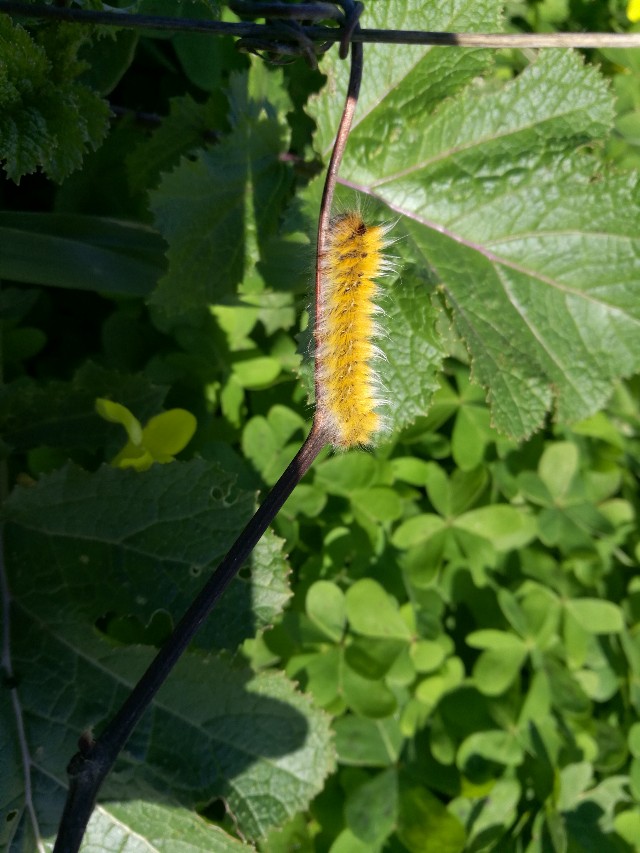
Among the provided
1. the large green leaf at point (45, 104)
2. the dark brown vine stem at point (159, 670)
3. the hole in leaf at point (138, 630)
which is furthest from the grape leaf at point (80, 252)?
the dark brown vine stem at point (159, 670)

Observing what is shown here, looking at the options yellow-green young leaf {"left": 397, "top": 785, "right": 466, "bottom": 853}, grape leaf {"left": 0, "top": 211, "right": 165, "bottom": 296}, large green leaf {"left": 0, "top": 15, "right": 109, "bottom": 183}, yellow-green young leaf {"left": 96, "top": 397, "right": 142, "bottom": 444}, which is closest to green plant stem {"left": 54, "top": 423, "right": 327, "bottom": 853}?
large green leaf {"left": 0, "top": 15, "right": 109, "bottom": 183}

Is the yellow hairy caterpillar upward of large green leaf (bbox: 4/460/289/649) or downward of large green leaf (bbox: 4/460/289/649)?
upward

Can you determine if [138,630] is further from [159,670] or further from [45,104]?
[45,104]

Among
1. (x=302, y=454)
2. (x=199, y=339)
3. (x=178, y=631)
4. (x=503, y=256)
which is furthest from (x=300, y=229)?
(x=178, y=631)

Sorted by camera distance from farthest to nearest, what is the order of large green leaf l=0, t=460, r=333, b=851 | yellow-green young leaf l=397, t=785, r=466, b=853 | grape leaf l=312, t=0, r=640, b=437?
1. yellow-green young leaf l=397, t=785, r=466, b=853
2. grape leaf l=312, t=0, r=640, b=437
3. large green leaf l=0, t=460, r=333, b=851

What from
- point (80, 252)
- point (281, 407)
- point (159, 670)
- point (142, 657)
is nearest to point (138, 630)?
point (142, 657)

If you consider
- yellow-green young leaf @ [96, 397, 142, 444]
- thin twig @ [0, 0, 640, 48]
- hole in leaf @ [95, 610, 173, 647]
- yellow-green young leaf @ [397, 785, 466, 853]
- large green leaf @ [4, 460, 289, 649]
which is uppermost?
thin twig @ [0, 0, 640, 48]

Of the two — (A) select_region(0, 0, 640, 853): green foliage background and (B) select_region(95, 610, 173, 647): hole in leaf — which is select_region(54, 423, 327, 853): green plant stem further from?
(B) select_region(95, 610, 173, 647): hole in leaf

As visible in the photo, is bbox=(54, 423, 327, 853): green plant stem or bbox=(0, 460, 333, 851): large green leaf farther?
bbox=(0, 460, 333, 851): large green leaf
